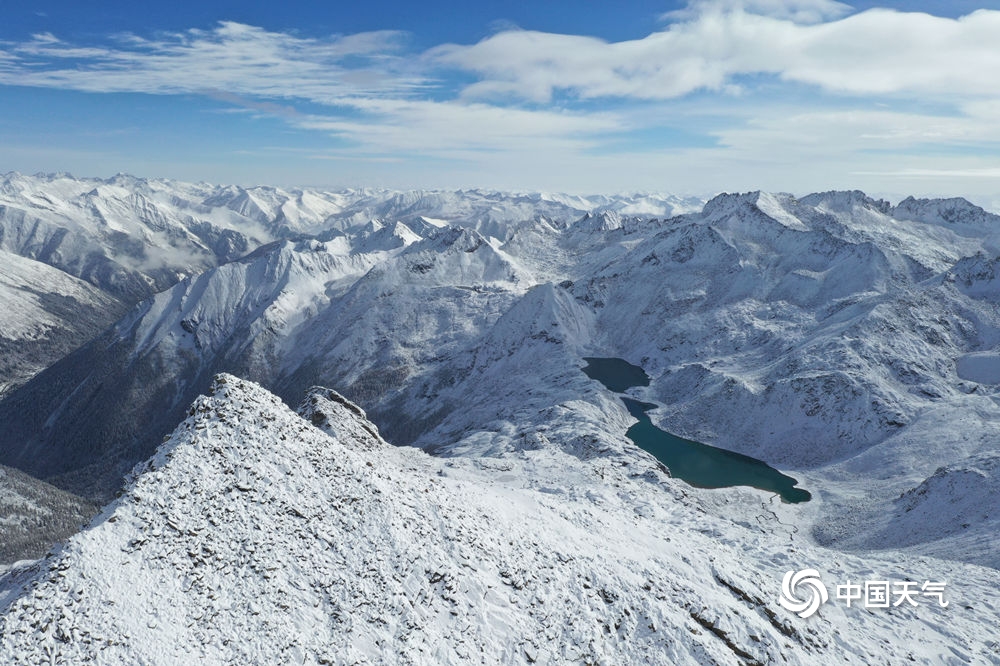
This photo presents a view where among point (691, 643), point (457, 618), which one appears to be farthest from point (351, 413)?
point (691, 643)

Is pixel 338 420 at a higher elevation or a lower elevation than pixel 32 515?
higher

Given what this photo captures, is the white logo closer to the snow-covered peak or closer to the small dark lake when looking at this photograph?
the snow-covered peak

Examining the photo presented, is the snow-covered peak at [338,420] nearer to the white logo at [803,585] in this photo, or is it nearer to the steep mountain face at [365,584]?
the steep mountain face at [365,584]

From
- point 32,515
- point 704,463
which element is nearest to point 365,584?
point 704,463

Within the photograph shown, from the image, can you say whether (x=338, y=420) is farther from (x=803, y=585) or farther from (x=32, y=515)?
(x=32, y=515)

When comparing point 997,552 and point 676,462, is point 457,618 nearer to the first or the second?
point 997,552

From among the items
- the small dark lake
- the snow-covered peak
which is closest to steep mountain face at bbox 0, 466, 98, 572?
the snow-covered peak

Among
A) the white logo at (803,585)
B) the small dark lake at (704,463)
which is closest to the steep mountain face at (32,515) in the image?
Result: the small dark lake at (704,463)
